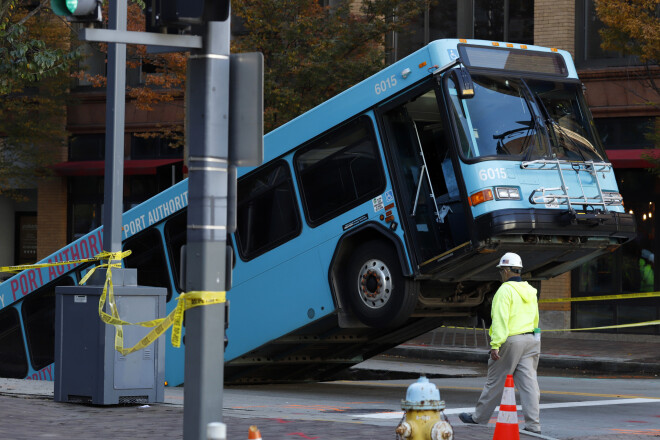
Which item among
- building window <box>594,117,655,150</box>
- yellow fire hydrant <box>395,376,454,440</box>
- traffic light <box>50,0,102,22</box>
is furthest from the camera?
building window <box>594,117,655,150</box>

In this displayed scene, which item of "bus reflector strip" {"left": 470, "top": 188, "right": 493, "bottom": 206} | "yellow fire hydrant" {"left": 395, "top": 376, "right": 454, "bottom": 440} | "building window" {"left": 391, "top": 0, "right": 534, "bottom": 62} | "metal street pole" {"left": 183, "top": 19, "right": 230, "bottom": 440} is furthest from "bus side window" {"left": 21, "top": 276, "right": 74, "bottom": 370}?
"building window" {"left": 391, "top": 0, "right": 534, "bottom": 62}

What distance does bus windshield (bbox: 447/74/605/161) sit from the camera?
1159 centimetres

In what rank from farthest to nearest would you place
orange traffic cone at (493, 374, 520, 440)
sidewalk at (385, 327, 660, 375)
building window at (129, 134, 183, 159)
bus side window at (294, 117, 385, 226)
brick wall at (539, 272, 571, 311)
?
building window at (129, 134, 183, 159), brick wall at (539, 272, 571, 311), sidewalk at (385, 327, 660, 375), bus side window at (294, 117, 385, 226), orange traffic cone at (493, 374, 520, 440)

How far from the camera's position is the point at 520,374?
10.1 m

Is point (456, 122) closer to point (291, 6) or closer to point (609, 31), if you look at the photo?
point (609, 31)

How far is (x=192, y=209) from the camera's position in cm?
600

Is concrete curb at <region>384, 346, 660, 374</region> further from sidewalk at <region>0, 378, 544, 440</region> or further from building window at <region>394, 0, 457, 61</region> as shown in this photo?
sidewalk at <region>0, 378, 544, 440</region>

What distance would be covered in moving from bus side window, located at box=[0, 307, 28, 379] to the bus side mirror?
845 centimetres

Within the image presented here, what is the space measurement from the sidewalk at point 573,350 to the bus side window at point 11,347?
295 inches

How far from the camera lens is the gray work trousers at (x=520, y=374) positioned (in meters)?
9.98

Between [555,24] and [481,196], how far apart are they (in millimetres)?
13269

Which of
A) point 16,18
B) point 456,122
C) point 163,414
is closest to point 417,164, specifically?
point 456,122

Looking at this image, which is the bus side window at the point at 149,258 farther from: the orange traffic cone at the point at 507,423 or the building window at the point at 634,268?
the building window at the point at 634,268

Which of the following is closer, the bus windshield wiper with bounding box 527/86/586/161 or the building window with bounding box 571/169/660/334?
the bus windshield wiper with bounding box 527/86/586/161
